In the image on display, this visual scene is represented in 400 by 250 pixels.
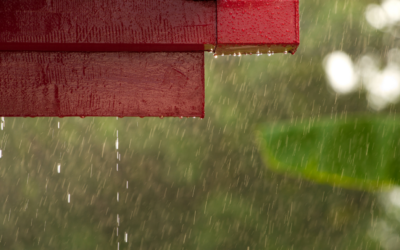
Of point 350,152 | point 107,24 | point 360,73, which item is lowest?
point 350,152

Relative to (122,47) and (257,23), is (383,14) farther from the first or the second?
(122,47)

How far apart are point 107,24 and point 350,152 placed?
140 cm

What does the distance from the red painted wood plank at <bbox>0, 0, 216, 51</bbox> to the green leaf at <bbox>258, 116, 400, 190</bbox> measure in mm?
1138

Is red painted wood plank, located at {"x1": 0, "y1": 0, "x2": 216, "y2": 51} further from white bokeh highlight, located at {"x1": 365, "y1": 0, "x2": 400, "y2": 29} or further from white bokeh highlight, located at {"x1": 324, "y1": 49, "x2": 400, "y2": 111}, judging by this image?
white bokeh highlight, located at {"x1": 365, "y1": 0, "x2": 400, "y2": 29}

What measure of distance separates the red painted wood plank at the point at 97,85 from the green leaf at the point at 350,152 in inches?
42.0

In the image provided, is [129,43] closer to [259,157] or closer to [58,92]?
[58,92]

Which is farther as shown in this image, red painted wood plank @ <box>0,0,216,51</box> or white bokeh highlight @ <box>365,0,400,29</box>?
white bokeh highlight @ <box>365,0,400,29</box>

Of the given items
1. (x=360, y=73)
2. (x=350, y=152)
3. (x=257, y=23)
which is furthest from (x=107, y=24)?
(x=360, y=73)

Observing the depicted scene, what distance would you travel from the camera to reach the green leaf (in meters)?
1.68

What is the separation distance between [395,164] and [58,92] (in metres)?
1.63

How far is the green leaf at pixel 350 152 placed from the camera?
168cm

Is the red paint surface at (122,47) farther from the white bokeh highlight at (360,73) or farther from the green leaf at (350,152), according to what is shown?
the white bokeh highlight at (360,73)

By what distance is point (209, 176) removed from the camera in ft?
25.9

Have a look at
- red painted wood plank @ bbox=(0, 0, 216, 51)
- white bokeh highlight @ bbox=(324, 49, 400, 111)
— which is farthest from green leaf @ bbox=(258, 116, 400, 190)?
white bokeh highlight @ bbox=(324, 49, 400, 111)
